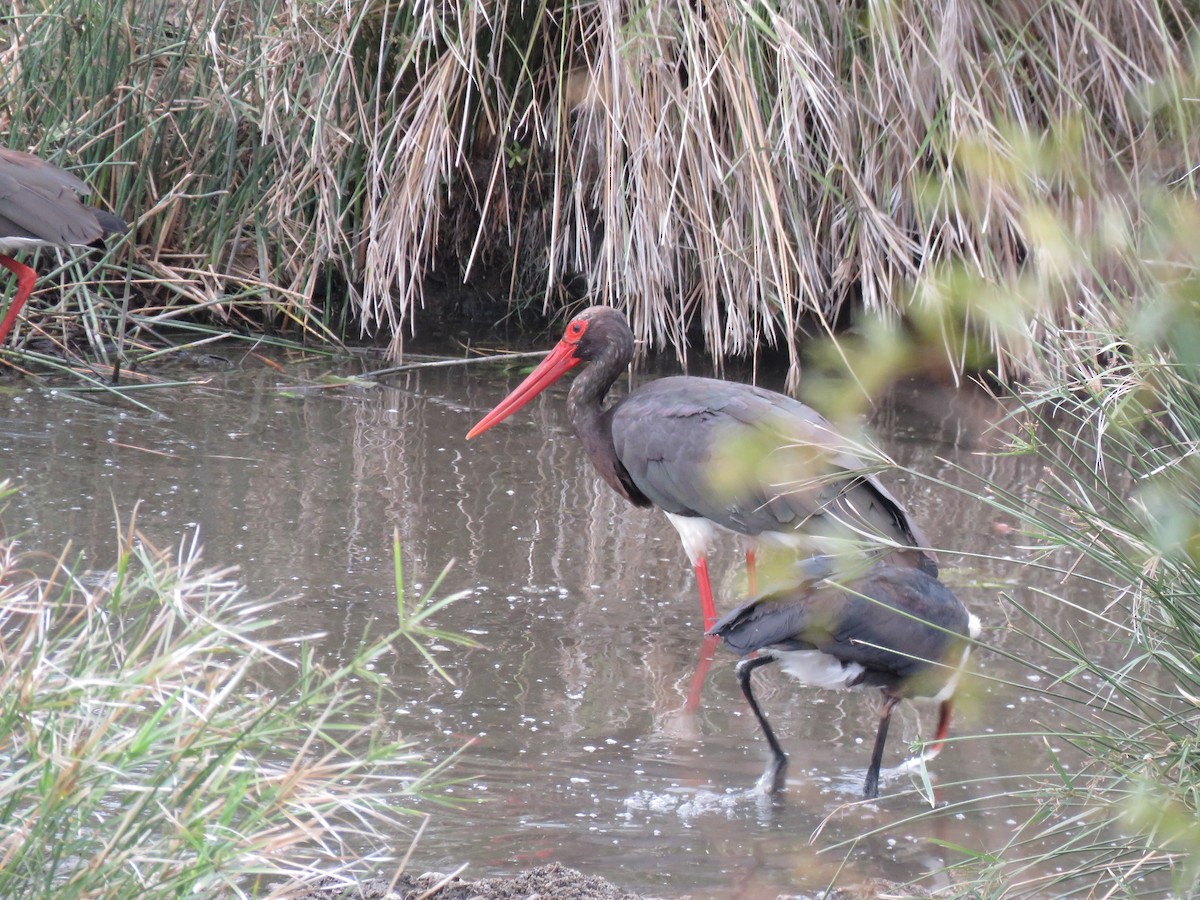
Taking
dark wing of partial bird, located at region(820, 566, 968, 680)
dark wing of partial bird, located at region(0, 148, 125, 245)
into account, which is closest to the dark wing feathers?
dark wing of partial bird, located at region(820, 566, 968, 680)

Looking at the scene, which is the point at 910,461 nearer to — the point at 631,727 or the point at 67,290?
the point at 631,727

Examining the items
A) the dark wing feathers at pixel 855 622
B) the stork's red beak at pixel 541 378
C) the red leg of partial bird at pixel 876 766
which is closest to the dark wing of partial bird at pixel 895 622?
the dark wing feathers at pixel 855 622

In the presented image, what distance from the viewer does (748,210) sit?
6.01 metres

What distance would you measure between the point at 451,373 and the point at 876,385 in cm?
480

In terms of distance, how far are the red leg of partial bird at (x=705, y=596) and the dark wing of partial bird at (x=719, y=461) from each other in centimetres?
15

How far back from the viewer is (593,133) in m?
6.26

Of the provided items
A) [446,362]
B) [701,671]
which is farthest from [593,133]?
[701,671]

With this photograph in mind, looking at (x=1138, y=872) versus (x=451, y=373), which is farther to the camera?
(x=451, y=373)

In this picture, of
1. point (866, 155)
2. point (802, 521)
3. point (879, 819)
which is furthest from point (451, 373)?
point (879, 819)

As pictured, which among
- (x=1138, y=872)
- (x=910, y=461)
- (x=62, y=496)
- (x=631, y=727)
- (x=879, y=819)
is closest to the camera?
(x=1138, y=872)

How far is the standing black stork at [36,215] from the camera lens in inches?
200

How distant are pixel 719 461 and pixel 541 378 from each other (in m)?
1.16

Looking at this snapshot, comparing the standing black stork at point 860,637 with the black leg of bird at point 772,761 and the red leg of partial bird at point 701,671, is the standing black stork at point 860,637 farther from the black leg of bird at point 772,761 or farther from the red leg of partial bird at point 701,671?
the red leg of partial bird at point 701,671

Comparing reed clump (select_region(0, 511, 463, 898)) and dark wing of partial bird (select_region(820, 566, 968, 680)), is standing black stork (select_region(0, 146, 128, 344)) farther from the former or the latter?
reed clump (select_region(0, 511, 463, 898))
